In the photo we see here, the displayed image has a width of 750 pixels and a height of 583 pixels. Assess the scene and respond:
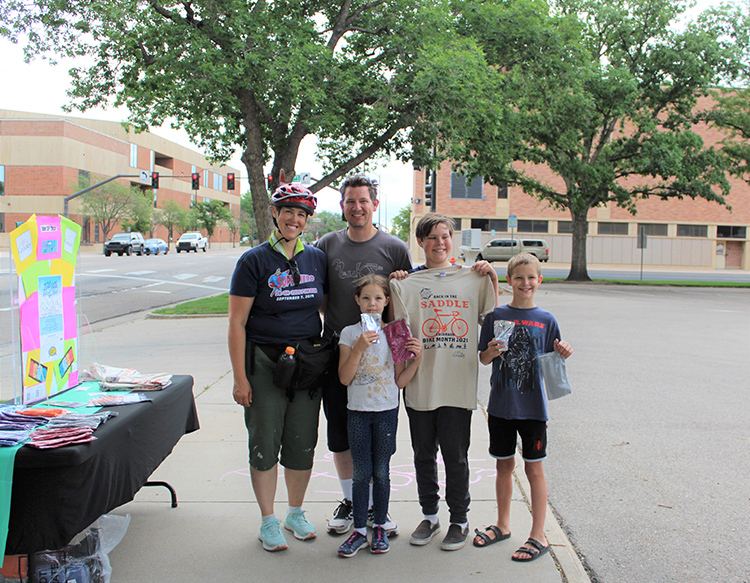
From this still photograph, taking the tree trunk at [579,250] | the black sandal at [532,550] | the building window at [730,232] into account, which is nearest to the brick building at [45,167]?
the tree trunk at [579,250]

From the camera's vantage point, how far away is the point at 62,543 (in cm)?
251

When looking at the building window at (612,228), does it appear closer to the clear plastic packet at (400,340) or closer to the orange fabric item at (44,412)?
the clear plastic packet at (400,340)

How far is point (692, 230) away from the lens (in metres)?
50.5

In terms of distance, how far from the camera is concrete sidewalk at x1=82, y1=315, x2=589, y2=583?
10.2 ft

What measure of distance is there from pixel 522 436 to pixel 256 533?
157 cm

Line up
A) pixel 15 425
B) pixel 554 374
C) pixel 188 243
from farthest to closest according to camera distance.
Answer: pixel 188 243, pixel 554 374, pixel 15 425

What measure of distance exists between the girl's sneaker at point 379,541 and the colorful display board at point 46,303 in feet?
6.20

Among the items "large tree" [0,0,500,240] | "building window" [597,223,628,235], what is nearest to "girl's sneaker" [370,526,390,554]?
"large tree" [0,0,500,240]

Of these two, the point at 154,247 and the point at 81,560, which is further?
the point at 154,247

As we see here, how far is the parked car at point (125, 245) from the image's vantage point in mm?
45688

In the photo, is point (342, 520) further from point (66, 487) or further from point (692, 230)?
point (692, 230)

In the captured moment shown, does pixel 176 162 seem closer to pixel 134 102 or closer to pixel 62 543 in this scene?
pixel 134 102

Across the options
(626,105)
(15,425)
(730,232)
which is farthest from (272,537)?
(730,232)

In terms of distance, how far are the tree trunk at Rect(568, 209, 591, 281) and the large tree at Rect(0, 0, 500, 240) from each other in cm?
1322
